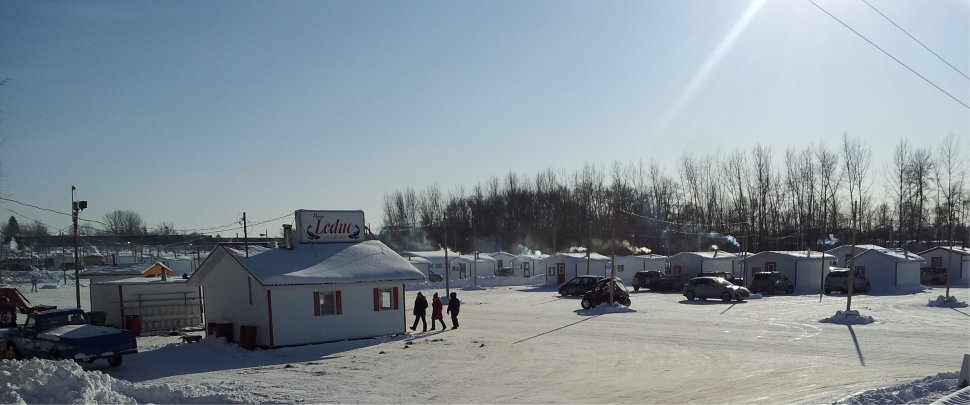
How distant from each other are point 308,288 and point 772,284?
1306 inches

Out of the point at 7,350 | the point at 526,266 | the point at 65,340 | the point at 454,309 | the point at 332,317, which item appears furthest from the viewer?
the point at 526,266

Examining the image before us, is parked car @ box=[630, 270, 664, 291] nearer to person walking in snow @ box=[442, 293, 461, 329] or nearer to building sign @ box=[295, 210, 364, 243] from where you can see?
person walking in snow @ box=[442, 293, 461, 329]

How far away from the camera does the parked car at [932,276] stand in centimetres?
5175

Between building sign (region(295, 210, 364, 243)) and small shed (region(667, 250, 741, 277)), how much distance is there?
116ft

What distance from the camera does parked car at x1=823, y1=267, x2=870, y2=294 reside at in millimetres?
42531

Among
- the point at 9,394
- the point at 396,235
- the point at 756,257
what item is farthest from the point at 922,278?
the point at 396,235

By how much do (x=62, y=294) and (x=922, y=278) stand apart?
233 ft

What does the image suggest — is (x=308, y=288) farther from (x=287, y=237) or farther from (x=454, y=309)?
(x=454, y=309)

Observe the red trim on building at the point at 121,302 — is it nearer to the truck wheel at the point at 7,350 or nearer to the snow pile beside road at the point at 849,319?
the truck wheel at the point at 7,350

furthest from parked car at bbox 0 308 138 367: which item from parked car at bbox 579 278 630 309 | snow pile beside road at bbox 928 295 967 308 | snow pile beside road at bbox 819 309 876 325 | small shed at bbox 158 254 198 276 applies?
small shed at bbox 158 254 198 276

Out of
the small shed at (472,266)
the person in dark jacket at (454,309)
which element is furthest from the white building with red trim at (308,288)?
the small shed at (472,266)

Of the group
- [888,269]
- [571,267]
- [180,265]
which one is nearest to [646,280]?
[571,267]

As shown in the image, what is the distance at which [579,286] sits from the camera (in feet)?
146

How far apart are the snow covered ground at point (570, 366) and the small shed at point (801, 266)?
18.5m
